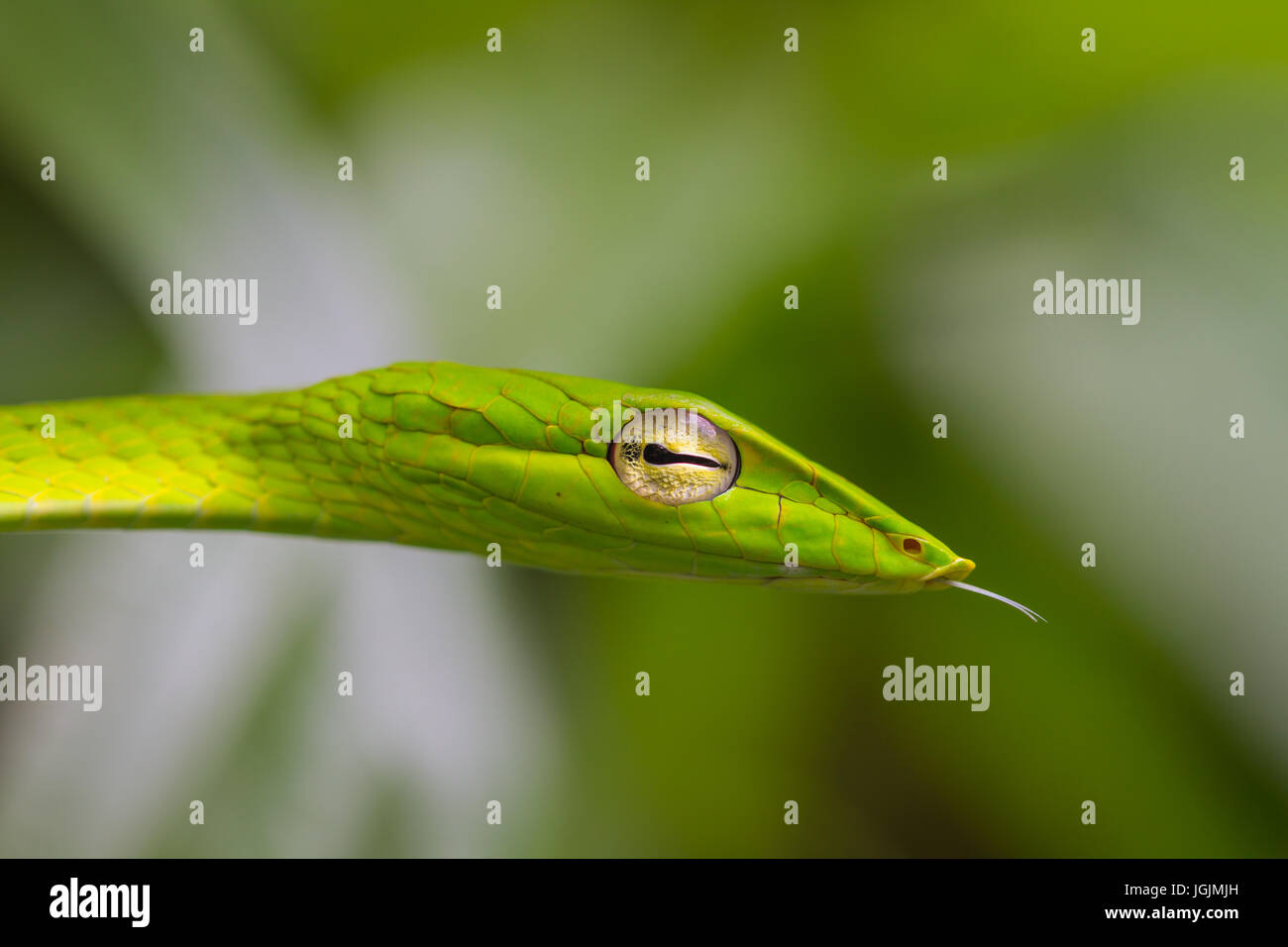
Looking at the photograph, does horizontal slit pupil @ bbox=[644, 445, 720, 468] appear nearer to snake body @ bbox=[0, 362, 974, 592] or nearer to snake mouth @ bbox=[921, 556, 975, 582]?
snake body @ bbox=[0, 362, 974, 592]

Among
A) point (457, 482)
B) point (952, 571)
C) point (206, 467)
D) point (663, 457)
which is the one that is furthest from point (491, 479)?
point (952, 571)

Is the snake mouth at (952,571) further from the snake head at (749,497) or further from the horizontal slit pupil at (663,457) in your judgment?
the horizontal slit pupil at (663,457)

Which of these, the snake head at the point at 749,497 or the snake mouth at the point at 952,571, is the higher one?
the snake head at the point at 749,497

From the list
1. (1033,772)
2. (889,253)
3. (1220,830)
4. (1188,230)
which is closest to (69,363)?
(889,253)

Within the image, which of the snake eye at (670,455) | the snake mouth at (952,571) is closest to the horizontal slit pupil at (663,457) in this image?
the snake eye at (670,455)

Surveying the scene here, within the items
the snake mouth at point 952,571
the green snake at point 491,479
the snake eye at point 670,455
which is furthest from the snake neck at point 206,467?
the snake mouth at point 952,571

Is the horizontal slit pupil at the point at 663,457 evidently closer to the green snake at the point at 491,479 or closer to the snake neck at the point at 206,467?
the green snake at the point at 491,479

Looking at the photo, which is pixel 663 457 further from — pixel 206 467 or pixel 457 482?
pixel 206 467

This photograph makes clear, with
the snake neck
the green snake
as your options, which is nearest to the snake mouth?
the green snake
